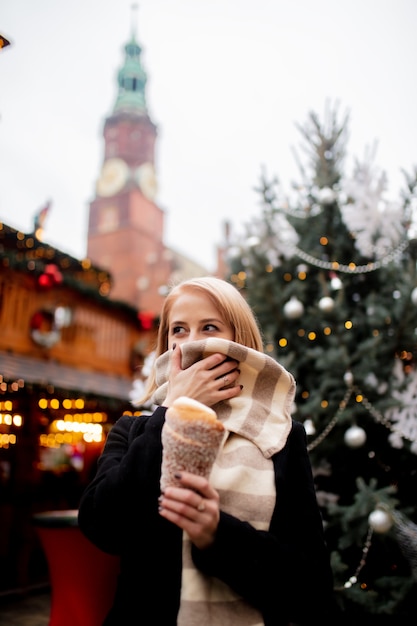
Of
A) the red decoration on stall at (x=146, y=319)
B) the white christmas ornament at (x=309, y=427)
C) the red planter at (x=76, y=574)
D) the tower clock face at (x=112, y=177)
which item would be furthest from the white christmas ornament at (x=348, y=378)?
the tower clock face at (x=112, y=177)

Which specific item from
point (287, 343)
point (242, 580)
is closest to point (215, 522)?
point (242, 580)

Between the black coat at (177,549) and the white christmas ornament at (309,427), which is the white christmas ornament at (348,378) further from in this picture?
the black coat at (177,549)

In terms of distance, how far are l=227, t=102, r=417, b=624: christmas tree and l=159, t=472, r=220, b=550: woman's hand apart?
2623 mm

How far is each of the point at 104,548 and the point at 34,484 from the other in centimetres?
698

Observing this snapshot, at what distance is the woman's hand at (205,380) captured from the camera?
3.55 feet

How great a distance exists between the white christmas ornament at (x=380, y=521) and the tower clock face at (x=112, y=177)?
3674cm

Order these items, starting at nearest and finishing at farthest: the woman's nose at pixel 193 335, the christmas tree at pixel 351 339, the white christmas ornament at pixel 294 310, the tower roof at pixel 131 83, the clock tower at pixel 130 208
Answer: the woman's nose at pixel 193 335 → the christmas tree at pixel 351 339 → the white christmas ornament at pixel 294 310 → the clock tower at pixel 130 208 → the tower roof at pixel 131 83

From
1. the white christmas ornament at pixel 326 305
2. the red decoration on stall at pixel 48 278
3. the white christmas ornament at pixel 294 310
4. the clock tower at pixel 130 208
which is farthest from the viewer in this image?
the clock tower at pixel 130 208

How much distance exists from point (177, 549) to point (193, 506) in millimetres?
224

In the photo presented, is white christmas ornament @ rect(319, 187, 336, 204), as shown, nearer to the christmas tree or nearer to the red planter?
the christmas tree

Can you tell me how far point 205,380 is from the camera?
1.09 metres

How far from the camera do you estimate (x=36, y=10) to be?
315 inches

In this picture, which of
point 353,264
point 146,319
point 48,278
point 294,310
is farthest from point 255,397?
point 146,319

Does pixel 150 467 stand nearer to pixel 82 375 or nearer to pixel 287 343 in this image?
pixel 287 343
